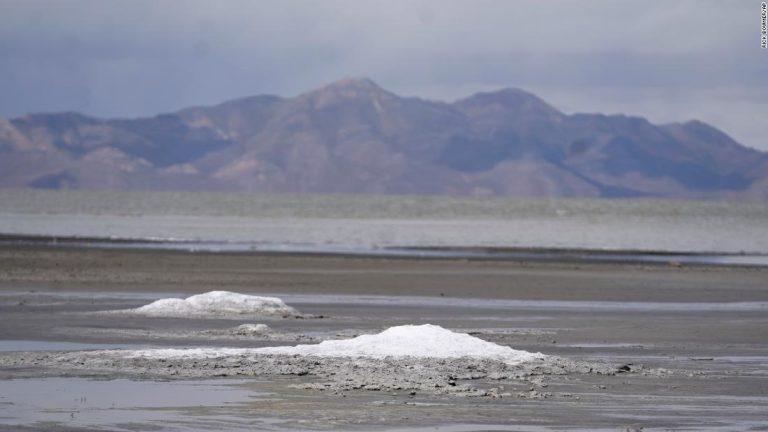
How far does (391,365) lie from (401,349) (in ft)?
2.54

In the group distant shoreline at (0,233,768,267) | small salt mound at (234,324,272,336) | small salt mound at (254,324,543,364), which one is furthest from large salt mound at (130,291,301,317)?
distant shoreline at (0,233,768,267)

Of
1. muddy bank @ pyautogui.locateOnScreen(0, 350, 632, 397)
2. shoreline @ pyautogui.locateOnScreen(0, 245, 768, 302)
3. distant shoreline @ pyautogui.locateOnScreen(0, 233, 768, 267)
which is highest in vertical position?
distant shoreline @ pyautogui.locateOnScreen(0, 233, 768, 267)

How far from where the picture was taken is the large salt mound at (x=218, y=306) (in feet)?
87.0

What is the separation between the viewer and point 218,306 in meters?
26.9

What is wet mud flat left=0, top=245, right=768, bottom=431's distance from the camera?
13867 millimetres

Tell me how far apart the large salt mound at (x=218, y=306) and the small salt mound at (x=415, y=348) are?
7.79m

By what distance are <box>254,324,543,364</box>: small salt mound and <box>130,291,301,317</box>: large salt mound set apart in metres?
7.79

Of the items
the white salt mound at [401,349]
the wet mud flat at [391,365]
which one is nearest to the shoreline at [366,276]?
the wet mud flat at [391,365]

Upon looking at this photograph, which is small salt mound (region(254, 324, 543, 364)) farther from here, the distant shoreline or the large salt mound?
the distant shoreline

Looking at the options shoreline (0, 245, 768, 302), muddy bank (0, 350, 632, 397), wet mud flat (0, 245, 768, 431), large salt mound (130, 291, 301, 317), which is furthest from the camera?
shoreline (0, 245, 768, 302)

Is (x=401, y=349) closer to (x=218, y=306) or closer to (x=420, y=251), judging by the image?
(x=218, y=306)

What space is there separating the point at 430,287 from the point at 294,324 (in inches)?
536

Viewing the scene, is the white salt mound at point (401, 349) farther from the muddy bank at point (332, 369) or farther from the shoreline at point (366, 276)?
the shoreline at point (366, 276)

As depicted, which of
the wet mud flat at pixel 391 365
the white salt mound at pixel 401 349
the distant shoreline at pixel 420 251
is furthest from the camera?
the distant shoreline at pixel 420 251
